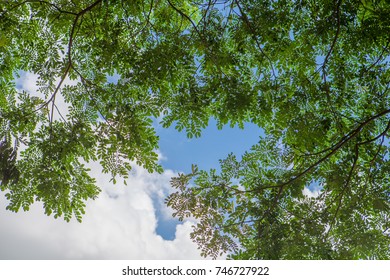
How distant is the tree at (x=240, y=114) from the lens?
4637mm

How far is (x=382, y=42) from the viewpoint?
5.11m

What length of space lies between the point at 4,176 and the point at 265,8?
3.99 m

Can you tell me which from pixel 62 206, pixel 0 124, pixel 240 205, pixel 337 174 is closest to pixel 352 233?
pixel 337 174

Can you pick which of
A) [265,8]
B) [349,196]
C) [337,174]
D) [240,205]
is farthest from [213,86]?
[349,196]

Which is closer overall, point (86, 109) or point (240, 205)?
point (240, 205)

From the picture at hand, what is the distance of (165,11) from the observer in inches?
238

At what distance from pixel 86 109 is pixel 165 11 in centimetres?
201

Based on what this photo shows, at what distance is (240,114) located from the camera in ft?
16.8

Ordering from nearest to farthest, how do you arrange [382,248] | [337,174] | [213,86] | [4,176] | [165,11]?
[4,176] → [382,248] → [337,174] → [213,86] → [165,11]

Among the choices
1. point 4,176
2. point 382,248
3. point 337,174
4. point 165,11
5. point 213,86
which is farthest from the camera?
point 165,11

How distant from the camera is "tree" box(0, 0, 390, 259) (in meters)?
4.64

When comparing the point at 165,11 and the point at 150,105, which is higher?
the point at 165,11

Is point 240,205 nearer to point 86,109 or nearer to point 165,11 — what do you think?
point 86,109

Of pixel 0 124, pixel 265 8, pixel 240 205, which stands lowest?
pixel 240 205
